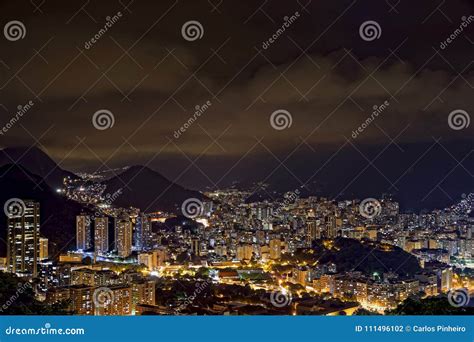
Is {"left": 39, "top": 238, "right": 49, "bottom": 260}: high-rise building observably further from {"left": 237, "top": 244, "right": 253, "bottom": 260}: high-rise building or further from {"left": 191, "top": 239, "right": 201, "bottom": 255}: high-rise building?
{"left": 237, "top": 244, "right": 253, "bottom": 260}: high-rise building

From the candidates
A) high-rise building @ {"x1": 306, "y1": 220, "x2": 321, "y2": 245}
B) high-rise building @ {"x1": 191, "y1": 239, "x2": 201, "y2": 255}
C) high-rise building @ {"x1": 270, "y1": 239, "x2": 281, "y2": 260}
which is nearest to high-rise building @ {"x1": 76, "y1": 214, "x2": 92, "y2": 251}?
high-rise building @ {"x1": 191, "y1": 239, "x2": 201, "y2": 255}

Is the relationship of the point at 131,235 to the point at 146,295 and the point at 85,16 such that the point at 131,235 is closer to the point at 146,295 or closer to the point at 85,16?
the point at 146,295

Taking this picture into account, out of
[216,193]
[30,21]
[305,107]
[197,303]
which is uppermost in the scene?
[30,21]

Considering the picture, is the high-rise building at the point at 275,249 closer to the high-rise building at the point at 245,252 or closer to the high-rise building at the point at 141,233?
the high-rise building at the point at 245,252

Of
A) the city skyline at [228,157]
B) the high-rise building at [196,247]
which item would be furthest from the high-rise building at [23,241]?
the high-rise building at [196,247]

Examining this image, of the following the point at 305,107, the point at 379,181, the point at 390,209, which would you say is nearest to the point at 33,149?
the point at 305,107

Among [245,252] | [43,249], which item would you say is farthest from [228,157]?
[43,249]

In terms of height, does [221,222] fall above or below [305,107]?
below
